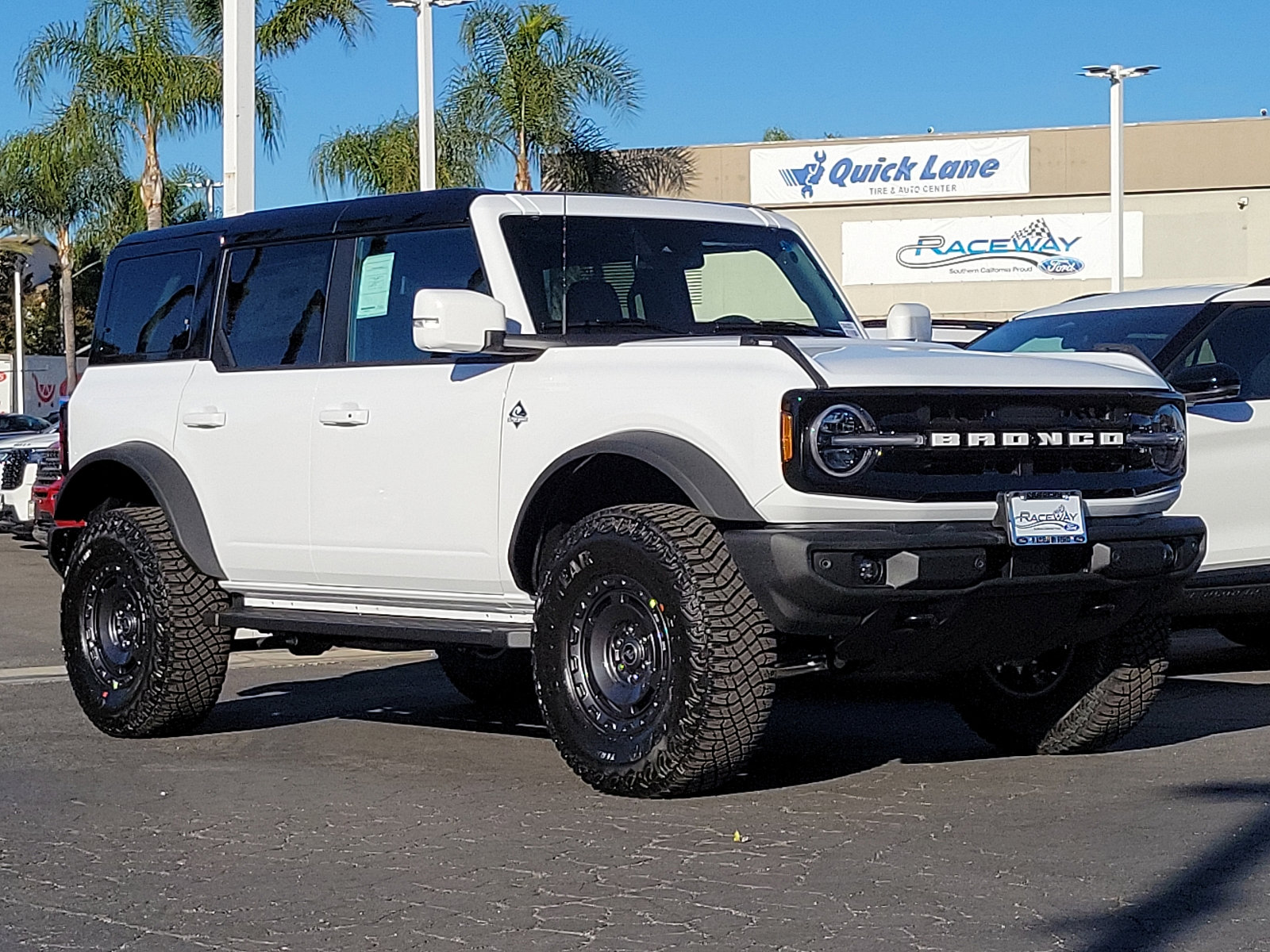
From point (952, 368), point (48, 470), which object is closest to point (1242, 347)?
point (952, 368)

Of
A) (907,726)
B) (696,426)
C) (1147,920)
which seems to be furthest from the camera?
(907,726)

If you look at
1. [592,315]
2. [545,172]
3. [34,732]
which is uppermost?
[545,172]

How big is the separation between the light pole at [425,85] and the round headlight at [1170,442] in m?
18.1

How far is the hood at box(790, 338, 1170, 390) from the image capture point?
6172 mm

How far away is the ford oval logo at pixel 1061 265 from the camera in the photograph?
151 feet

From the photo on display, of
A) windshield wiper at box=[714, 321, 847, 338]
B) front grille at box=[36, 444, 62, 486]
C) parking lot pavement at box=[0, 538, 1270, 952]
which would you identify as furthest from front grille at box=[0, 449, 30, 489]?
windshield wiper at box=[714, 321, 847, 338]

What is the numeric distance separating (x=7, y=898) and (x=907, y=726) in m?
4.13

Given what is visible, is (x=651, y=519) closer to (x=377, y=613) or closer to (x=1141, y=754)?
(x=377, y=613)

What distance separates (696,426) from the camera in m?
6.34

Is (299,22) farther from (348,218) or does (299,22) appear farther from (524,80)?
(348,218)

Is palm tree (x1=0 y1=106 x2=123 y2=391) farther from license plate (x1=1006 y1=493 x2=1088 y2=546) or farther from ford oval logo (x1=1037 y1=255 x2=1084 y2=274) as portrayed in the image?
license plate (x1=1006 y1=493 x2=1088 y2=546)

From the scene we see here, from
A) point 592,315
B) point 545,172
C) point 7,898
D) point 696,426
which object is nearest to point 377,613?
point 592,315

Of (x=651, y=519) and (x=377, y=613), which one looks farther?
(x=377, y=613)

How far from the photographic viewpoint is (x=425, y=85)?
81.1ft
